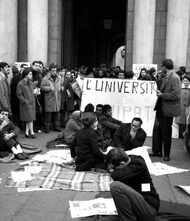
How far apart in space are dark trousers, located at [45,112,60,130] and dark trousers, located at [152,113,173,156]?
360 centimetres

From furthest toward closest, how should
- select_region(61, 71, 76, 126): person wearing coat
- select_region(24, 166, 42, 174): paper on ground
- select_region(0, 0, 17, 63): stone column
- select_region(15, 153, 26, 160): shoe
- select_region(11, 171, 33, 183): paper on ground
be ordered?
select_region(0, 0, 17, 63): stone column
select_region(61, 71, 76, 126): person wearing coat
select_region(15, 153, 26, 160): shoe
select_region(24, 166, 42, 174): paper on ground
select_region(11, 171, 33, 183): paper on ground

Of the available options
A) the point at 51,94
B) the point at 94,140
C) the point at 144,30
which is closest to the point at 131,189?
the point at 94,140

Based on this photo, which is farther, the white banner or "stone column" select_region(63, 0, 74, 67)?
"stone column" select_region(63, 0, 74, 67)

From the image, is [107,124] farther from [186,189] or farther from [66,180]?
[186,189]

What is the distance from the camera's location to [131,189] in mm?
4316

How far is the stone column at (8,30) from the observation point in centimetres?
1404

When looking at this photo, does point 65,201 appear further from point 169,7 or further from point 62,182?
point 169,7

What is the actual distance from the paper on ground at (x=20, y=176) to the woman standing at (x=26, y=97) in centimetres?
330

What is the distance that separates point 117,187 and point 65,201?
1.40 m

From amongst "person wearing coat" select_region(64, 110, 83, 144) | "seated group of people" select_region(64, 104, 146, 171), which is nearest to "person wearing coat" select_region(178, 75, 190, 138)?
"seated group of people" select_region(64, 104, 146, 171)

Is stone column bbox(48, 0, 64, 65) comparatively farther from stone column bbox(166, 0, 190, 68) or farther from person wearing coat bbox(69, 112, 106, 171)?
person wearing coat bbox(69, 112, 106, 171)

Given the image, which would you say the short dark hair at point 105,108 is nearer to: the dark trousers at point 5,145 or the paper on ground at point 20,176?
the dark trousers at point 5,145

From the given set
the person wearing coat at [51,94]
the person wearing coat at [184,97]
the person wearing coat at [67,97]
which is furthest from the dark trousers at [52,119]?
the person wearing coat at [184,97]

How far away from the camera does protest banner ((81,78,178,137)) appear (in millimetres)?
10445
